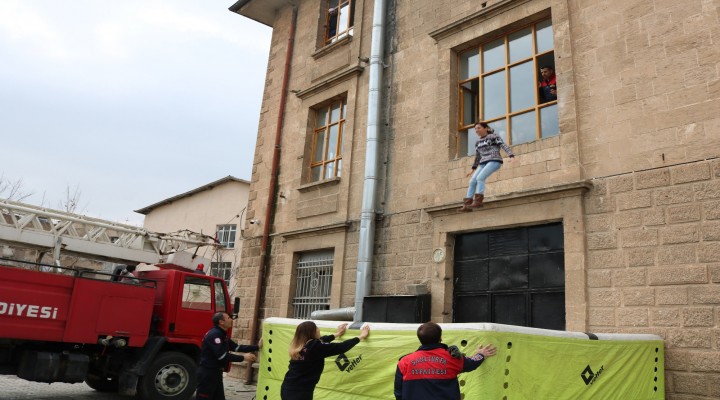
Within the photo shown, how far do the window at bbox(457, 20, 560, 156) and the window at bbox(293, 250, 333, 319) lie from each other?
393cm

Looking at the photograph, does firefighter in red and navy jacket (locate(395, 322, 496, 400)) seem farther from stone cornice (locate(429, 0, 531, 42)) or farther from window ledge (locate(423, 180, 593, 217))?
stone cornice (locate(429, 0, 531, 42))

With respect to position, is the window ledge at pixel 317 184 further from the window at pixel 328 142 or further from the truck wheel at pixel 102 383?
the truck wheel at pixel 102 383

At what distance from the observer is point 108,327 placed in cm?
883

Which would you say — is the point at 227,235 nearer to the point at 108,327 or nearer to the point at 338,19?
the point at 338,19

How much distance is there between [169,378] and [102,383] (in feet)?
6.16

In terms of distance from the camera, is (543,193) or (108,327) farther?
(108,327)

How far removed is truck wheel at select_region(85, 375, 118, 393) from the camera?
999cm

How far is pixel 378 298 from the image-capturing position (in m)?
9.54

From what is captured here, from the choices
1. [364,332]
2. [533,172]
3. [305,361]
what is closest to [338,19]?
[533,172]

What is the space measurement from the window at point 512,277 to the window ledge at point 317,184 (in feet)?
11.0

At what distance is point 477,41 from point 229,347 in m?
6.83

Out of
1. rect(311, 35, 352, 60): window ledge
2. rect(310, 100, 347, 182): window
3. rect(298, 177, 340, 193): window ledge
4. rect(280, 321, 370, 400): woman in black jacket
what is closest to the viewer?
rect(280, 321, 370, 400): woman in black jacket

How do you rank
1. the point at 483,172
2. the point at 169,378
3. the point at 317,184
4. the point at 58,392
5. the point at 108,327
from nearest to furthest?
the point at 483,172 < the point at 108,327 < the point at 169,378 < the point at 58,392 < the point at 317,184

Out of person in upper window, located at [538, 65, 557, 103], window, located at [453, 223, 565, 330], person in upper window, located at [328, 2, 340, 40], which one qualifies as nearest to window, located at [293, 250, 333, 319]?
window, located at [453, 223, 565, 330]
